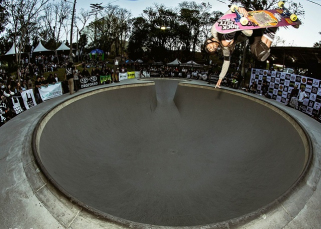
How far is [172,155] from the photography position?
7.08m

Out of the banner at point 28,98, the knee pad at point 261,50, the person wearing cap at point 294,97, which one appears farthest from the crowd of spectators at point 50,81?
the knee pad at point 261,50

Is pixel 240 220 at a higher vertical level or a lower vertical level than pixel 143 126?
higher

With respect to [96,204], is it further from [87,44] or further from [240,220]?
[87,44]

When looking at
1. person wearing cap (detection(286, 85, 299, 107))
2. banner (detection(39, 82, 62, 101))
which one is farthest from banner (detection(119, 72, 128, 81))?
person wearing cap (detection(286, 85, 299, 107))

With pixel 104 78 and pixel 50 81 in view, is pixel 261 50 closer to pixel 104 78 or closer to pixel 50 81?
pixel 104 78

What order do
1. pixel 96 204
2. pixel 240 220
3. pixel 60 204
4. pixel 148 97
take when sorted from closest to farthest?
pixel 240 220 < pixel 60 204 < pixel 96 204 < pixel 148 97

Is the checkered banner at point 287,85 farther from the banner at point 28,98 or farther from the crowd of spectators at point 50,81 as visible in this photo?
the banner at point 28,98

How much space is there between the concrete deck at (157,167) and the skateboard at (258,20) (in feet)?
10.2

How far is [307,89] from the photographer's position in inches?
458

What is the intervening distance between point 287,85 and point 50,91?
48.8 feet

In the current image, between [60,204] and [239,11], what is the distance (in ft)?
19.0

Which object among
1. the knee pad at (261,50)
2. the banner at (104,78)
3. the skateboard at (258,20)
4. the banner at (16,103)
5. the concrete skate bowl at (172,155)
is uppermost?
the skateboard at (258,20)

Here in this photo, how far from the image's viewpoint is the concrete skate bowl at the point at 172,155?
14.3ft

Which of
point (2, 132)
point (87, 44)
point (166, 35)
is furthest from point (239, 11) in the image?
point (87, 44)
